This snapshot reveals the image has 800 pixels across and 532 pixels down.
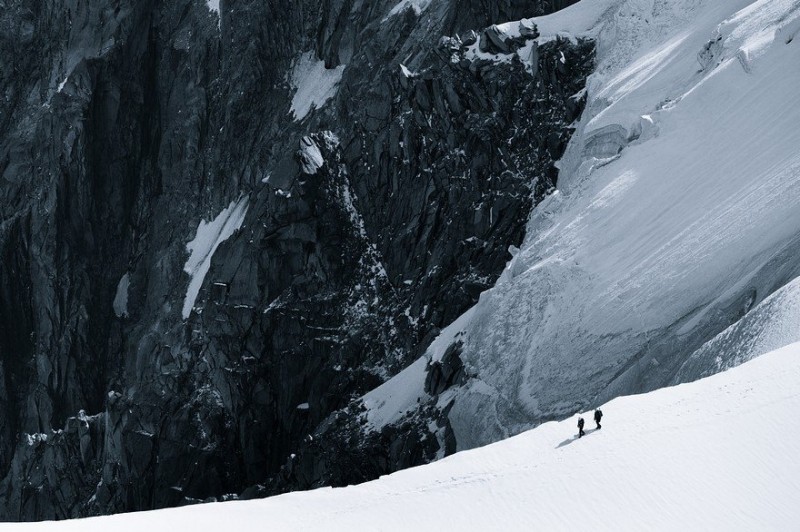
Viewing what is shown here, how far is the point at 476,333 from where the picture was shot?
54062 mm

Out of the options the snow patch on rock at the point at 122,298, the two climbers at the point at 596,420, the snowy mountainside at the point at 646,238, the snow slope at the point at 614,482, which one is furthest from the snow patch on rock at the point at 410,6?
the two climbers at the point at 596,420

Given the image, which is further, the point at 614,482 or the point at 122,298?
the point at 122,298

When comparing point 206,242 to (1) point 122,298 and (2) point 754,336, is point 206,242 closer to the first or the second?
(1) point 122,298

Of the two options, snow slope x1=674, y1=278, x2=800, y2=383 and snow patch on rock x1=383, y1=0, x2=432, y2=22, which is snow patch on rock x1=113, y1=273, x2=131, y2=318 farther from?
snow slope x1=674, y1=278, x2=800, y2=383

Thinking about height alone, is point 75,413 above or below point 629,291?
above

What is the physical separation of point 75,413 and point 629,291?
1614 inches

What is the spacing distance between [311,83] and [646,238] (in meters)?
29.8

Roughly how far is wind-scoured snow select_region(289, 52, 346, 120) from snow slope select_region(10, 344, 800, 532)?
36955mm

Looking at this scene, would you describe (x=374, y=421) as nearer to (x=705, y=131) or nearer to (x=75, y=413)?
(x=705, y=131)

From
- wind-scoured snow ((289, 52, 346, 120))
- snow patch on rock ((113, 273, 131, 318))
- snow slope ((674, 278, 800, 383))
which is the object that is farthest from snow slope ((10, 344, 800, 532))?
snow patch on rock ((113, 273, 131, 318))

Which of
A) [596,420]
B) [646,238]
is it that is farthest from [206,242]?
[596,420]

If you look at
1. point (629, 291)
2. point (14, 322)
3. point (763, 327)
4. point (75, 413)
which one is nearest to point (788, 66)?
point (629, 291)

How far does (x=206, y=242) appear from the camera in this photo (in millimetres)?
74000

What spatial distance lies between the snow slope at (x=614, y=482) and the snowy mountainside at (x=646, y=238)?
18.2ft
